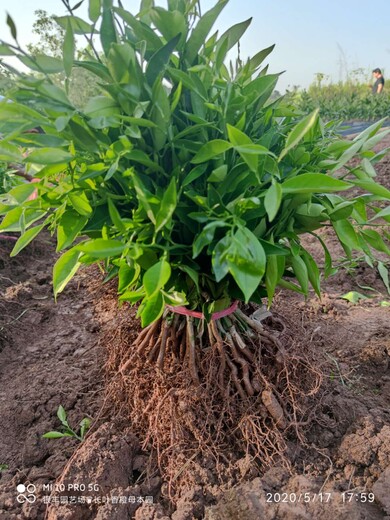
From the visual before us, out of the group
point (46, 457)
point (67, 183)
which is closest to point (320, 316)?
point (46, 457)

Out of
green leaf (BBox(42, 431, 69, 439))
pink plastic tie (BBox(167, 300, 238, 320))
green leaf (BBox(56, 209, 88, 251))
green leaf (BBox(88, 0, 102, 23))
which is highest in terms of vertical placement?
green leaf (BBox(88, 0, 102, 23))

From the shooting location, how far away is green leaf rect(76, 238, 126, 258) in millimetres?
883

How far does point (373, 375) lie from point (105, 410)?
3.49 feet

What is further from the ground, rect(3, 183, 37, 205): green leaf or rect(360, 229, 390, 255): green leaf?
rect(360, 229, 390, 255): green leaf

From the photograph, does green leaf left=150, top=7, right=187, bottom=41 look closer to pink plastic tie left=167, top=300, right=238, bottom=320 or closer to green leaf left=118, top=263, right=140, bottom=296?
green leaf left=118, top=263, right=140, bottom=296

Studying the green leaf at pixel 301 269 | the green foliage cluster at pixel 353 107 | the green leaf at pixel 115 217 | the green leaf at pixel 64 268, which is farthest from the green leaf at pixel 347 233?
the green foliage cluster at pixel 353 107

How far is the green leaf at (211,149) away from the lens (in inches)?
36.0

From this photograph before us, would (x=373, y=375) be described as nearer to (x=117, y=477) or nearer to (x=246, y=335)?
(x=246, y=335)

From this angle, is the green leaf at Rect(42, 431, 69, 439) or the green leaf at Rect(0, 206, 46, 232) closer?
the green leaf at Rect(0, 206, 46, 232)

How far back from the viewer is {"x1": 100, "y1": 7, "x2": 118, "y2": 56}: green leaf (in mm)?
928

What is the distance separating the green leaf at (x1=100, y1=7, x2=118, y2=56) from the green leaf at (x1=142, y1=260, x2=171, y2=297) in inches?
18.7

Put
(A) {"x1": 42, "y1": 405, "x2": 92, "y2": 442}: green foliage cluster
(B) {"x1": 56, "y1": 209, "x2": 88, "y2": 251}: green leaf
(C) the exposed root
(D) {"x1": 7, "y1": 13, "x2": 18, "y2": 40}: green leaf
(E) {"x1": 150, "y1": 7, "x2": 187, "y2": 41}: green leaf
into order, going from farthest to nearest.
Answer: (A) {"x1": 42, "y1": 405, "x2": 92, "y2": 442}: green foliage cluster, (C) the exposed root, (B) {"x1": 56, "y1": 209, "x2": 88, "y2": 251}: green leaf, (E) {"x1": 150, "y1": 7, "x2": 187, "y2": 41}: green leaf, (D) {"x1": 7, "y1": 13, "x2": 18, "y2": 40}: green leaf

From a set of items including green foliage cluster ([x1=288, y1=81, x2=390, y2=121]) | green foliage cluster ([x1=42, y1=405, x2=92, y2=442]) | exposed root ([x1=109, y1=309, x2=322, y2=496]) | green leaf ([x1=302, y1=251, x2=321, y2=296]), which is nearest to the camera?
green leaf ([x1=302, y1=251, x2=321, y2=296])

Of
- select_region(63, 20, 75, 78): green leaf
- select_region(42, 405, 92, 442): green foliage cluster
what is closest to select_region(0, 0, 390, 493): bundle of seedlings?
select_region(63, 20, 75, 78): green leaf
